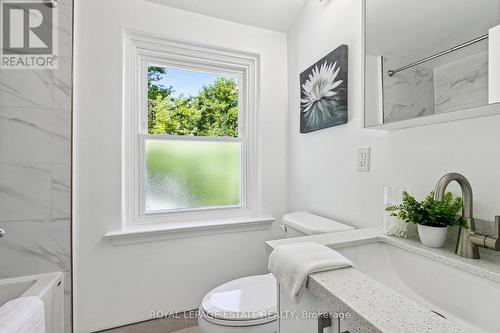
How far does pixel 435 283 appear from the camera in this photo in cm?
75

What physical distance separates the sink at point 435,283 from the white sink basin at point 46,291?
144 centimetres

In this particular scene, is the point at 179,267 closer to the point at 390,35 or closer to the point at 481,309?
the point at 481,309

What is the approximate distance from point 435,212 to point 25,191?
191 centimetres

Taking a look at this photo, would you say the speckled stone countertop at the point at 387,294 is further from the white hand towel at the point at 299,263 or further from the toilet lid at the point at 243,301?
the toilet lid at the point at 243,301

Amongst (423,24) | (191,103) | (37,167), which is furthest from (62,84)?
(423,24)

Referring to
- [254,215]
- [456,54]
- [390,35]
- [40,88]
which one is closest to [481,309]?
[456,54]

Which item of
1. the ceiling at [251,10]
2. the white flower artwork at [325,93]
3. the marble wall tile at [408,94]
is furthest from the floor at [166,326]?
the ceiling at [251,10]

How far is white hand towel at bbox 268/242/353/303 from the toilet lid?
0.45 m

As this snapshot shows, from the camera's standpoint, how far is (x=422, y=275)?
791 millimetres

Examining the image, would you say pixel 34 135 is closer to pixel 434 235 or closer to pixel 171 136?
pixel 171 136

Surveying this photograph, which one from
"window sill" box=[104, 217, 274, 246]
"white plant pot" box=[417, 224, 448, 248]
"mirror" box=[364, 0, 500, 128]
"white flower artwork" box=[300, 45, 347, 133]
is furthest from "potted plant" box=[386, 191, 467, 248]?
"window sill" box=[104, 217, 274, 246]

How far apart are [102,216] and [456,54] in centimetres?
187

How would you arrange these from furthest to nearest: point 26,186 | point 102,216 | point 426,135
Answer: point 102,216
point 26,186
point 426,135

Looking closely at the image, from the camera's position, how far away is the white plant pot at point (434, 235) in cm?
79
